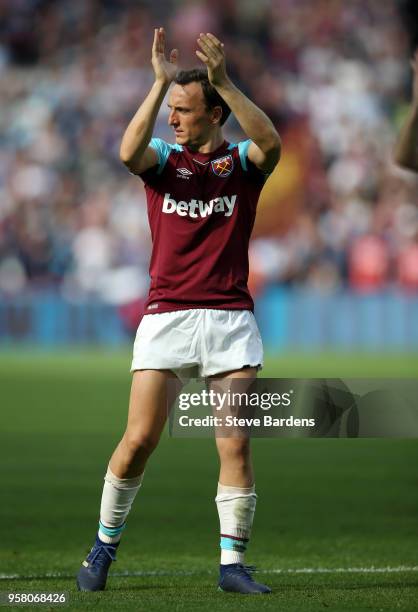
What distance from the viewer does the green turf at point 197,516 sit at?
19.0ft

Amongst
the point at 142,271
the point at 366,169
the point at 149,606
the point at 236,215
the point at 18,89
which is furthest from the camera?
the point at 18,89

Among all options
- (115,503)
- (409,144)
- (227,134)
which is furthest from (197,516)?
(227,134)

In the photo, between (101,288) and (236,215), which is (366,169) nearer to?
(101,288)

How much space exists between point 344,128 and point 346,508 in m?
18.4

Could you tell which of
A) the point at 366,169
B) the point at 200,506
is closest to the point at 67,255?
the point at 366,169

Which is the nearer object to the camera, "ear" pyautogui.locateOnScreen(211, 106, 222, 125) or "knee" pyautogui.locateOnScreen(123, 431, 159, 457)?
"knee" pyautogui.locateOnScreen(123, 431, 159, 457)

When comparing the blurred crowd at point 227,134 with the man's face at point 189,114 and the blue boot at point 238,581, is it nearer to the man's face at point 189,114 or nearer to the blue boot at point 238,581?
the man's face at point 189,114

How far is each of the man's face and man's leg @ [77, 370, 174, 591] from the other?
102cm

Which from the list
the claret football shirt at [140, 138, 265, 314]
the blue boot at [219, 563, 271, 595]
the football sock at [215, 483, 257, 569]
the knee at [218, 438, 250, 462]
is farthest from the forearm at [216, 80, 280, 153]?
the blue boot at [219, 563, 271, 595]

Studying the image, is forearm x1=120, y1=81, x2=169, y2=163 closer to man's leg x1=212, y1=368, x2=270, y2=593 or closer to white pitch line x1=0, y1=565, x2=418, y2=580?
man's leg x1=212, y1=368, x2=270, y2=593

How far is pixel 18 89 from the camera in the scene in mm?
27641

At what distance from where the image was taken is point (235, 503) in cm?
570

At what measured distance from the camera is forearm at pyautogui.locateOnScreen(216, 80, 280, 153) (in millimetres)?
5531

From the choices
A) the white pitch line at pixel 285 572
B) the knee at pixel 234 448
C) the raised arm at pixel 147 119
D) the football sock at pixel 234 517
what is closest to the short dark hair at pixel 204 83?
the raised arm at pixel 147 119
